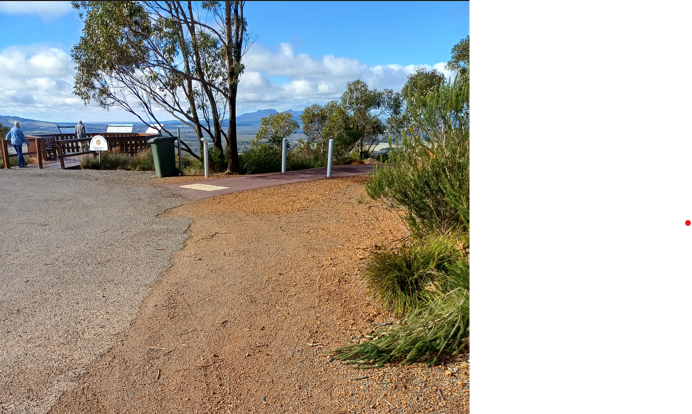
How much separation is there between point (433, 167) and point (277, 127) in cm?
1361

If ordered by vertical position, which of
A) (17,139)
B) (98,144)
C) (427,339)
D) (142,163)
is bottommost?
(427,339)

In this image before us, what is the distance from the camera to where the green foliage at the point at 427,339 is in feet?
10.6

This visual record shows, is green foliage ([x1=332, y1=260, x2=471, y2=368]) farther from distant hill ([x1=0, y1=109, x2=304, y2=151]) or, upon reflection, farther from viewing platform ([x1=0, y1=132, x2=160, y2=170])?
viewing platform ([x1=0, y1=132, x2=160, y2=170])

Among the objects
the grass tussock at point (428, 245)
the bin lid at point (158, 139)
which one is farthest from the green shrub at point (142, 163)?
the grass tussock at point (428, 245)

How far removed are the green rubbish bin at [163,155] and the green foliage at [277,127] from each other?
180 inches

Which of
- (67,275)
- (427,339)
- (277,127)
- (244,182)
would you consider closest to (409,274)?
(427,339)

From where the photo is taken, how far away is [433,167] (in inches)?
203

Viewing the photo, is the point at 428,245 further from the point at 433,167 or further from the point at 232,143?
the point at 232,143

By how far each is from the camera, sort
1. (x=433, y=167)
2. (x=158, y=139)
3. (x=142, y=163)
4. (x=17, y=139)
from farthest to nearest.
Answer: (x=17, y=139) → (x=142, y=163) → (x=158, y=139) → (x=433, y=167)

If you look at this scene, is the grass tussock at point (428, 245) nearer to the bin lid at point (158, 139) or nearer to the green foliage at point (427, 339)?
the green foliage at point (427, 339)

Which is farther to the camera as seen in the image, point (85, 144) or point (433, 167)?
point (85, 144)

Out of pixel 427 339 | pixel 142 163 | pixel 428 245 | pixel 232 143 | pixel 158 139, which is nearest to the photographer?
pixel 427 339

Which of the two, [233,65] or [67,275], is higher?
[233,65]
